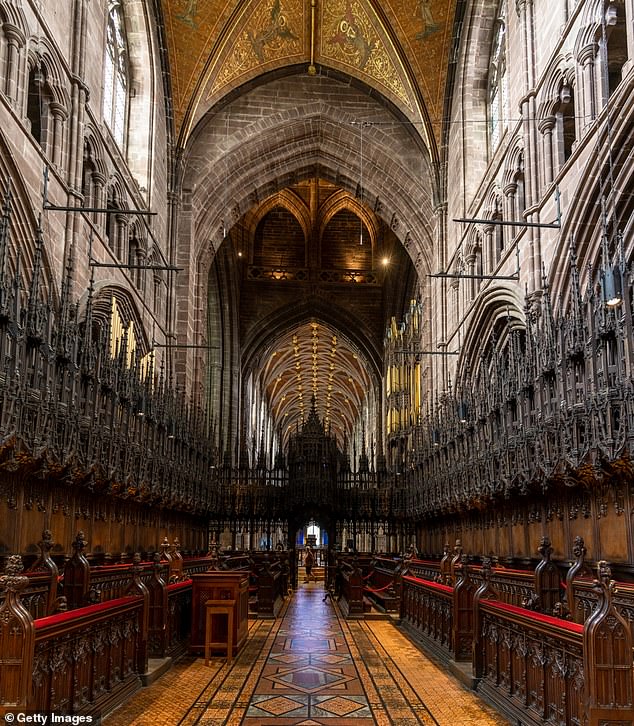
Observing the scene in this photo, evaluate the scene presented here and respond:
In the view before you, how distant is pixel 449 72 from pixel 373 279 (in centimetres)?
1381

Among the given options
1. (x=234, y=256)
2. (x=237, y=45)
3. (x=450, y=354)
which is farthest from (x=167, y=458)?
(x=234, y=256)

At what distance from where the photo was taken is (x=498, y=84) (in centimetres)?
1920

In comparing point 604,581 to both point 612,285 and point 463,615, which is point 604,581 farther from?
point 612,285

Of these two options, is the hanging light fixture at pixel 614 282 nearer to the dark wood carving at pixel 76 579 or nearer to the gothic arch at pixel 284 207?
the dark wood carving at pixel 76 579

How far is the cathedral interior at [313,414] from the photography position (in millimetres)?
7086

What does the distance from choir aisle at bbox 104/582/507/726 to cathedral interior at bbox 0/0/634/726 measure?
2.4 inches

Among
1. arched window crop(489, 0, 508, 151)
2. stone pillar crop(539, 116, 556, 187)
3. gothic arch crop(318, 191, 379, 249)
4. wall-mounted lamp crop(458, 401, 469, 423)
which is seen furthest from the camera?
gothic arch crop(318, 191, 379, 249)

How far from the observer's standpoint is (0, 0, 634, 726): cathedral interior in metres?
7.09

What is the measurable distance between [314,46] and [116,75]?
6.63m

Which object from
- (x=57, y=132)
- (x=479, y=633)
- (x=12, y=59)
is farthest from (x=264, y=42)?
(x=479, y=633)

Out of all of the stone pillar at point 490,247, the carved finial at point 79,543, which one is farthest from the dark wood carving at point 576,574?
the stone pillar at point 490,247

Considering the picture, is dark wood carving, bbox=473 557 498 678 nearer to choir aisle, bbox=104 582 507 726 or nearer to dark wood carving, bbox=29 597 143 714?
choir aisle, bbox=104 582 507 726

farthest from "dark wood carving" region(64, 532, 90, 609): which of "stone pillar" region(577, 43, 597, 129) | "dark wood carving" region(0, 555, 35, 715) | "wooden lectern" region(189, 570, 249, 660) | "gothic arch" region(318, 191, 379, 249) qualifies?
"gothic arch" region(318, 191, 379, 249)

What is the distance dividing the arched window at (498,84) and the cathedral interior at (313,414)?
0.40ft
